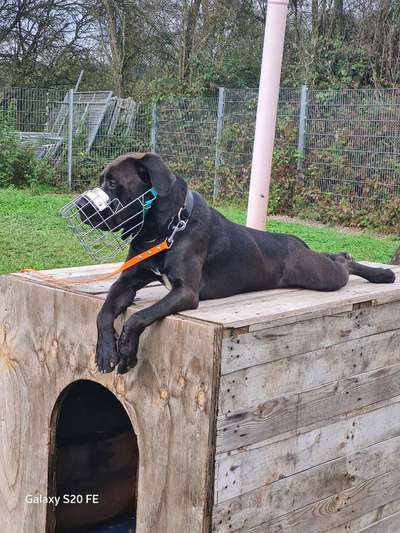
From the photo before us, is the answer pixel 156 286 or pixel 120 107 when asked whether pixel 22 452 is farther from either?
pixel 120 107

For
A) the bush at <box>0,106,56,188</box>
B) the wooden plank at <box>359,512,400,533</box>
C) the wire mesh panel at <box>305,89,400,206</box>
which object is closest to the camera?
the wooden plank at <box>359,512,400,533</box>

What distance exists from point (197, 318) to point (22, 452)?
120 cm

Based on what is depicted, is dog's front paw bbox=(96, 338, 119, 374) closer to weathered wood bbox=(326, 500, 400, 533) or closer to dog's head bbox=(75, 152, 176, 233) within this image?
dog's head bbox=(75, 152, 176, 233)

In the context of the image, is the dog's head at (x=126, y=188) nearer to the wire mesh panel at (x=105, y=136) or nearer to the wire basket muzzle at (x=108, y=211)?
the wire basket muzzle at (x=108, y=211)

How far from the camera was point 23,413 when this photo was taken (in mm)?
3242

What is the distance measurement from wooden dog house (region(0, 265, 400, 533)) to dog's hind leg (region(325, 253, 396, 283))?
53 mm

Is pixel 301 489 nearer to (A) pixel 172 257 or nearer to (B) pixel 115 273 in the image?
(A) pixel 172 257

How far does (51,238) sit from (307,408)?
5887 millimetres

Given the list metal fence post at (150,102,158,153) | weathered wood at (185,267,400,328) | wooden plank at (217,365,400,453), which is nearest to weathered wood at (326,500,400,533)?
A: wooden plank at (217,365,400,453)

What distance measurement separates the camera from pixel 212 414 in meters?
2.46

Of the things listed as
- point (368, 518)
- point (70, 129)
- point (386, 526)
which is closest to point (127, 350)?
point (368, 518)

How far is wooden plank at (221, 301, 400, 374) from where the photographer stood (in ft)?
8.20

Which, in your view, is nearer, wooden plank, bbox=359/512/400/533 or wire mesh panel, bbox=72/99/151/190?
wooden plank, bbox=359/512/400/533

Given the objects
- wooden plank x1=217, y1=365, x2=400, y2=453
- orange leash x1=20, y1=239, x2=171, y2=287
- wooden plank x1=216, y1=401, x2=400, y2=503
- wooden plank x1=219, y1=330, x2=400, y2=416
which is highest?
orange leash x1=20, y1=239, x2=171, y2=287
